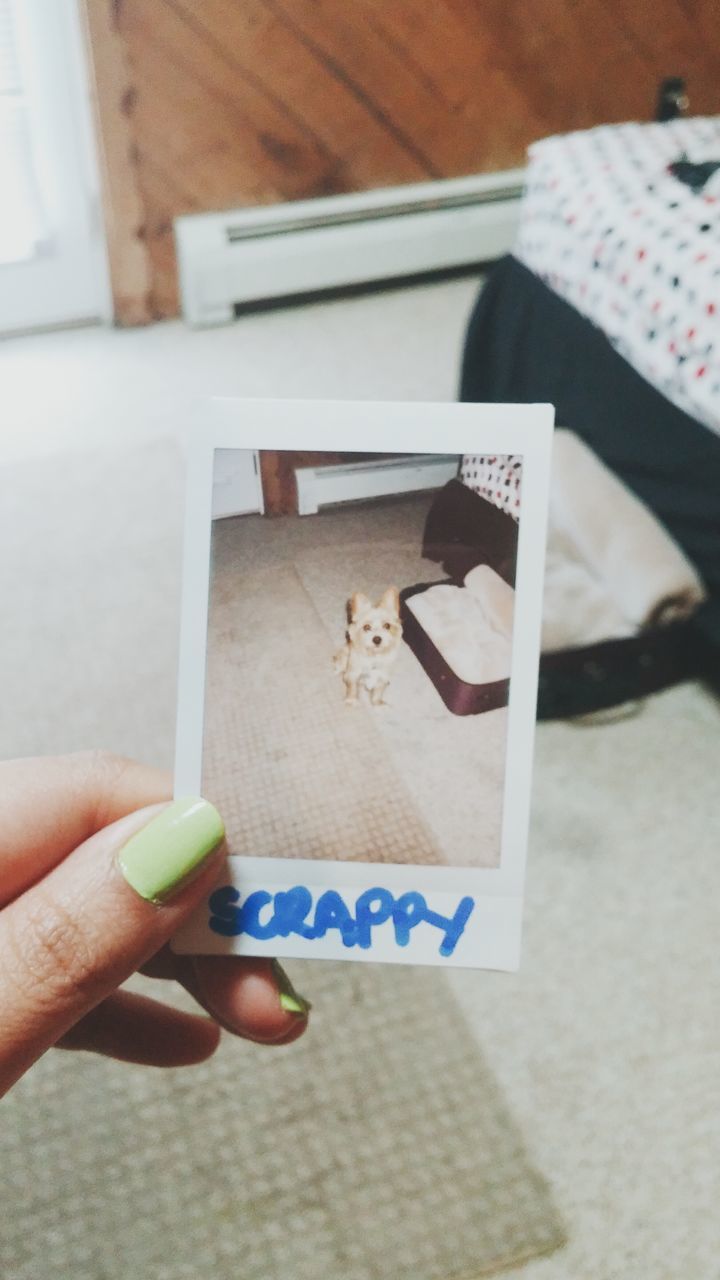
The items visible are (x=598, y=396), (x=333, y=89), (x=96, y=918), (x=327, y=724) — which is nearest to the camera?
(x=96, y=918)

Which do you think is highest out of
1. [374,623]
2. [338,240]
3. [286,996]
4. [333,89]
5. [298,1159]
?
[333,89]

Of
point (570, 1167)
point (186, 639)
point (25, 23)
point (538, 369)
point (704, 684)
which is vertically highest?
point (25, 23)

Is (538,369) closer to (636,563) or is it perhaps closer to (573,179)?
(573,179)

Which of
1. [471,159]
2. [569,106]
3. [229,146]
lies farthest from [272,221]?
[569,106]

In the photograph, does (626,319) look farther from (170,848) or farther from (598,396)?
(170,848)

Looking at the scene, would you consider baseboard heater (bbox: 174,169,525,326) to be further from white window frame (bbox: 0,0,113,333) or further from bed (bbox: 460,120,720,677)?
bed (bbox: 460,120,720,677)

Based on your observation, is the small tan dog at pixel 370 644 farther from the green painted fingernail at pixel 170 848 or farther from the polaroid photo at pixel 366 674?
the green painted fingernail at pixel 170 848

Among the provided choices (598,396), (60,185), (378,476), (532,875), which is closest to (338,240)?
(60,185)
